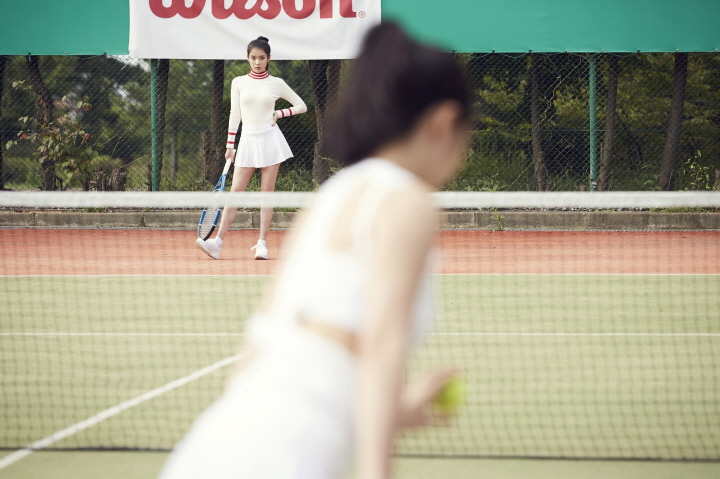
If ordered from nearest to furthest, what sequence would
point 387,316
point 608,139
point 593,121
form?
point 387,316, point 593,121, point 608,139

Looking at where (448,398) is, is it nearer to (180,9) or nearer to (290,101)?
(290,101)

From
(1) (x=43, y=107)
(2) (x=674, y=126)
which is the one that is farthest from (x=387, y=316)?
(1) (x=43, y=107)

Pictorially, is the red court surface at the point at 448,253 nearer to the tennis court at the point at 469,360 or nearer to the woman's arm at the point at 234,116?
the tennis court at the point at 469,360

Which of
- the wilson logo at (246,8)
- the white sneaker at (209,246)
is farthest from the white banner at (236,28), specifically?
the white sneaker at (209,246)

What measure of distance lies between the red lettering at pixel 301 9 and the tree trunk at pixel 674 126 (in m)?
4.89

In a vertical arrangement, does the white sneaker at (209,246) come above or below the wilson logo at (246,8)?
below

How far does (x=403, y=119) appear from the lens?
1.21m

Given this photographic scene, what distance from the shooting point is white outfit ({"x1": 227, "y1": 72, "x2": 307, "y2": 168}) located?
9.17 m

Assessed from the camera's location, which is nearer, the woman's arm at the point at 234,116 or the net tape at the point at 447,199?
the net tape at the point at 447,199

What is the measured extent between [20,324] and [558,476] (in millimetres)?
4038

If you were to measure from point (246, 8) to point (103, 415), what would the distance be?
983 cm

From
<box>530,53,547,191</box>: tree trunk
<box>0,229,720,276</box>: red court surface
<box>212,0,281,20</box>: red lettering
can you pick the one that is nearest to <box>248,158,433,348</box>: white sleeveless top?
<box>0,229,720,276</box>: red court surface

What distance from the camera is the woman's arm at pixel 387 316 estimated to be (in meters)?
1.08

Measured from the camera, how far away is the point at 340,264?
45.1 inches
